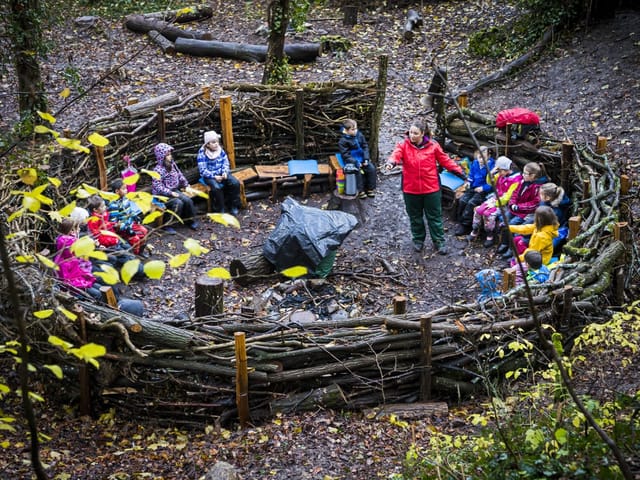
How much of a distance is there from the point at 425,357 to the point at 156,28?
1280 centimetres

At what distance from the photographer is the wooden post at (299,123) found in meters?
11.4

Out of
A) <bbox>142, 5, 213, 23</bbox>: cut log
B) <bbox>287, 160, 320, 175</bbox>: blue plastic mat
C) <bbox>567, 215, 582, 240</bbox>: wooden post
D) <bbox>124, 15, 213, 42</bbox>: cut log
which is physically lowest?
<bbox>567, 215, 582, 240</bbox>: wooden post

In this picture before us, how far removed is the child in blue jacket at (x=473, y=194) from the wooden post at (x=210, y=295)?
3976mm

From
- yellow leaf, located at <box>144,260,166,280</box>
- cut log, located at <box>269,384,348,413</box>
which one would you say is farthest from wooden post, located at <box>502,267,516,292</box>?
yellow leaf, located at <box>144,260,166,280</box>

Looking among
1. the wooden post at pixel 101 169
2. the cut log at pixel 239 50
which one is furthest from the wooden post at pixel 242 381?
the cut log at pixel 239 50

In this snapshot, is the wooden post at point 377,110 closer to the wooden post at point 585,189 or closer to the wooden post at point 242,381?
the wooden post at point 585,189

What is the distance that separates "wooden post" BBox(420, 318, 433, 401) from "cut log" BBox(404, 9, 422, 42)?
11917 mm

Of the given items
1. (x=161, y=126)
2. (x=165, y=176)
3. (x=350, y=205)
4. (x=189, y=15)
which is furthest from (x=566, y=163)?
(x=189, y=15)

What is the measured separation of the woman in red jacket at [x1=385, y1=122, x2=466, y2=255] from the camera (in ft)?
30.1

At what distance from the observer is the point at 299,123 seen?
11.5 m

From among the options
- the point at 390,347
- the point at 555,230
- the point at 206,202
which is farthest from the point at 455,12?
the point at 390,347

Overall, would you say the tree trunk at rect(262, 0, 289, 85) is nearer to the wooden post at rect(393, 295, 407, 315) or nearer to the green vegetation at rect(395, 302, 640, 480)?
the wooden post at rect(393, 295, 407, 315)

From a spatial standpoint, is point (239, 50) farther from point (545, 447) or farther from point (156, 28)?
point (545, 447)

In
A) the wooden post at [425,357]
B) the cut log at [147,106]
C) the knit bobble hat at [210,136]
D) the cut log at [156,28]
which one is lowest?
the wooden post at [425,357]
